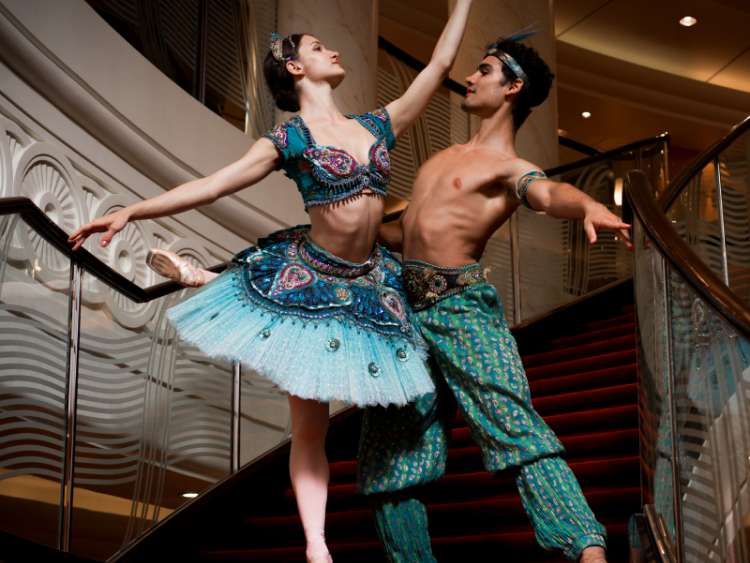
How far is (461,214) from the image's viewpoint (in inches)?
136

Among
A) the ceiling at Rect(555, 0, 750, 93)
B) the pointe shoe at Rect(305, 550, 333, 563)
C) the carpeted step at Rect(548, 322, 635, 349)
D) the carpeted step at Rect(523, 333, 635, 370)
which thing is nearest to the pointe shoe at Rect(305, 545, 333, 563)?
the pointe shoe at Rect(305, 550, 333, 563)

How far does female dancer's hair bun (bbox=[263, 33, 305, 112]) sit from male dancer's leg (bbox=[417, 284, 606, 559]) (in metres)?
0.81

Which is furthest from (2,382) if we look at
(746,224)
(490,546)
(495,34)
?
(495,34)

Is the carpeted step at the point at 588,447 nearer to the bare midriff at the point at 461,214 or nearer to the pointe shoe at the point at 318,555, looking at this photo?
the bare midriff at the point at 461,214

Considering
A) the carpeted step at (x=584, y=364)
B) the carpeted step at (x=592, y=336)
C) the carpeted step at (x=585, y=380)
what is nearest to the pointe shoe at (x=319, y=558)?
the carpeted step at (x=585, y=380)

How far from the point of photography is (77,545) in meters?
8.22

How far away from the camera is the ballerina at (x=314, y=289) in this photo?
3094 mm

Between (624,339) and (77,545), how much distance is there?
442 centimetres

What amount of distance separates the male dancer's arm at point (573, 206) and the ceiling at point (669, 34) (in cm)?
1170

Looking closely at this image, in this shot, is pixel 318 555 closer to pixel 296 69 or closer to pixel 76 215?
pixel 296 69

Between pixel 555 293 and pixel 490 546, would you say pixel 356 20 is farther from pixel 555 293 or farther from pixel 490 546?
pixel 490 546

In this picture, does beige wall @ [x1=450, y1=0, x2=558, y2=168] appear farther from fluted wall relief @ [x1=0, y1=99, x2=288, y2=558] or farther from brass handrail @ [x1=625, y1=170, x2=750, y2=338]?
brass handrail @ [x1=625, y1=170, x2=750, y2=338]

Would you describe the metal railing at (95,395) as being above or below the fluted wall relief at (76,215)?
below

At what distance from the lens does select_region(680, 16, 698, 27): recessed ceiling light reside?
14469 millimetres
